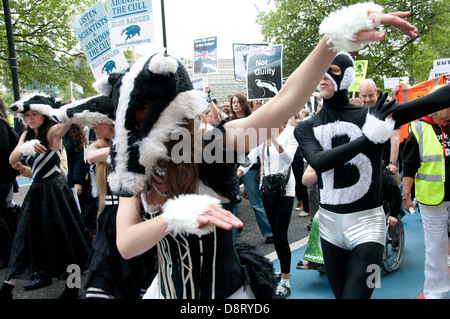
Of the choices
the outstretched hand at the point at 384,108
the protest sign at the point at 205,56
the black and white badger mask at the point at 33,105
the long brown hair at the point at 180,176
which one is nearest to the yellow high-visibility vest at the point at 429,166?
the outstretched hand at the point at 384,108

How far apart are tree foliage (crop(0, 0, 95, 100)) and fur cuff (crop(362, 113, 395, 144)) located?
12.1 meters

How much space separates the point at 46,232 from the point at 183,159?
9.89 ft

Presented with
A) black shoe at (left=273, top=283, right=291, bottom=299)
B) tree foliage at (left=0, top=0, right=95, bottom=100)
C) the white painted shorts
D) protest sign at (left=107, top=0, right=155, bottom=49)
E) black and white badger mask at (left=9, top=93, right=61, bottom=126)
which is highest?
tree foliage at (left=0, top=0, right=95, bottom=100)

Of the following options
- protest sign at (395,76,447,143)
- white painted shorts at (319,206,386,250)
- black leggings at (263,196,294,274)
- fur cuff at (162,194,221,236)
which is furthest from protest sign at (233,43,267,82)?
fur cuff at (162,194,221,236)

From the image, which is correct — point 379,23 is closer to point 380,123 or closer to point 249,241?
point 380,123

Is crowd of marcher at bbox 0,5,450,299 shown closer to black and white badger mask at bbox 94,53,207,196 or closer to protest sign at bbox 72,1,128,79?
black and white badger mask at bbox 94,53,207,196

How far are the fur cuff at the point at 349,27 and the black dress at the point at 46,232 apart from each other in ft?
11.5

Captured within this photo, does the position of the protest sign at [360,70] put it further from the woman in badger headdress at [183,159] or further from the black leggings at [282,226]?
the woman in badger headdress at [183,159]

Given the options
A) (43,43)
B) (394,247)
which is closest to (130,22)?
(394,247)

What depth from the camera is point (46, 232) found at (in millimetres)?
3760

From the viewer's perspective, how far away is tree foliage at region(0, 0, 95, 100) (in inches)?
491

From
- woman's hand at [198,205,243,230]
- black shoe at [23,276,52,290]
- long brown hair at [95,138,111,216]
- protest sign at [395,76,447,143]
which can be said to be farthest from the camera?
protest sign at [395,76,447,143]

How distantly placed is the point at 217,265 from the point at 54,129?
2.98m

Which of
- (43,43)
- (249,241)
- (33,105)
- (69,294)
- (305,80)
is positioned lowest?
(249,241)
